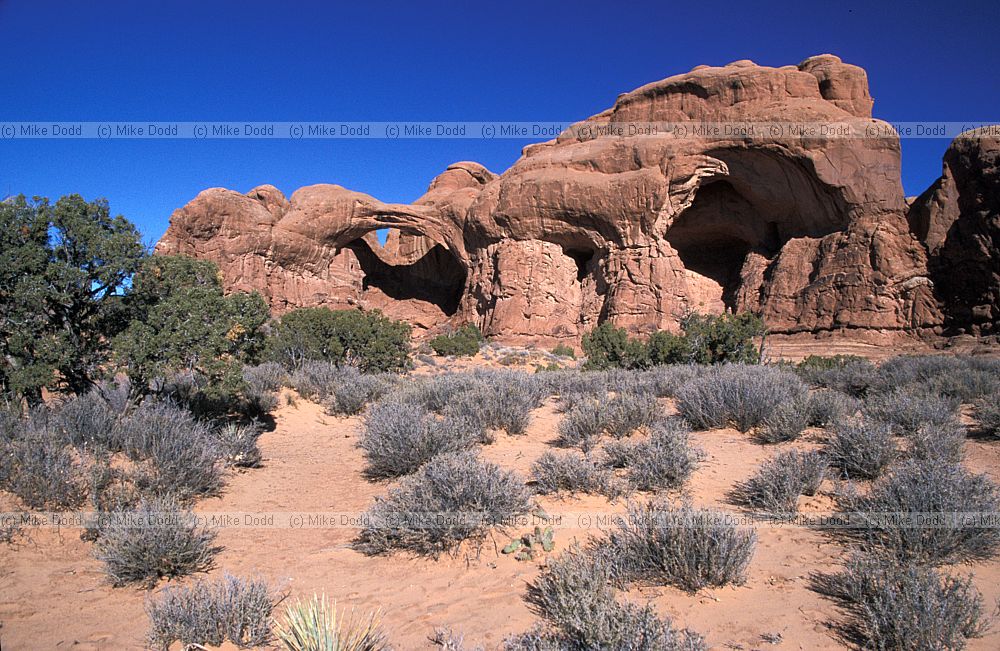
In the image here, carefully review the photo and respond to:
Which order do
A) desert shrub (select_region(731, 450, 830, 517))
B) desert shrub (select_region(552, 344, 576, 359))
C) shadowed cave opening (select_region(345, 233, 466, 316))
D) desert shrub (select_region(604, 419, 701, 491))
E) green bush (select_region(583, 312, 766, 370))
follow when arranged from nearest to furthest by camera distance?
desert shrub (select_region(731, 450, 830, 517)), desert shrub (select_region(604, 419, 701, 491)), green bush (select_region(583, 312, 766, 370)), desert shrub (select_region(552, 344, 576, 359)), shadowed cave opening (select_region(345, 233, 466, 316))

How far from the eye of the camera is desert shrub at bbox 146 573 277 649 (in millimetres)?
2646

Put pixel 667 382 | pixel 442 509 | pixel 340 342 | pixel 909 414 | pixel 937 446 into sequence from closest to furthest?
pixel 442 509 < pixel 937 446 < pixel 909 414 < pixel 667 382 < pixel 340 342

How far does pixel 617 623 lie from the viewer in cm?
235

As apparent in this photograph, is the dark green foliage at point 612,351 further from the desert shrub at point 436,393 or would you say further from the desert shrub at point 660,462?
the desert shrub at point 660,462

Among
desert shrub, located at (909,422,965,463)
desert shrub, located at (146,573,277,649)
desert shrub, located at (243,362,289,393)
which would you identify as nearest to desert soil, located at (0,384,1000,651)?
desert shrub, located at (146,573,277,649)

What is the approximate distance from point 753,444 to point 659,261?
2125 centimetres

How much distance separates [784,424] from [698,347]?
29.6 ft

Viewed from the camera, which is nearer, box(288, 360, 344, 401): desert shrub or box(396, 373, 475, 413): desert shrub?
box(396, 373, 475, 413): desert shrub

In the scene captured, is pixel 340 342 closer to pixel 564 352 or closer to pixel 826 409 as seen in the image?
pixel 826 409

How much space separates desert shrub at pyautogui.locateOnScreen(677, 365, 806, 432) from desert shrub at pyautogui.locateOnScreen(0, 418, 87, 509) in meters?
6.76

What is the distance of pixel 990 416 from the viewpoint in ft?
20.5

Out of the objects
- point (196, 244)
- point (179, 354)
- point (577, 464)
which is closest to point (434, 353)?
point (196, 244)

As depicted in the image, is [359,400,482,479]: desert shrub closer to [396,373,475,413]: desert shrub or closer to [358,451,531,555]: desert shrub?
[358,451,531,555]: desert shrub

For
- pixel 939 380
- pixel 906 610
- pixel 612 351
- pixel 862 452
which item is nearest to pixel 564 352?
pixel 612 351
